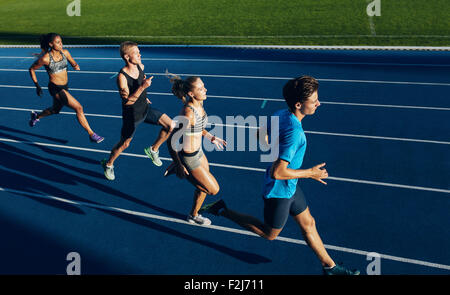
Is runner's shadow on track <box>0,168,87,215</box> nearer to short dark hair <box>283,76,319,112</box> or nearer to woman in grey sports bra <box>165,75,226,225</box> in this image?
woman in grey sports bra <box>165,75,226,225</box>

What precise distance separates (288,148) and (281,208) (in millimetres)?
725

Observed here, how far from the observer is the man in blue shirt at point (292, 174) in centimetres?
336

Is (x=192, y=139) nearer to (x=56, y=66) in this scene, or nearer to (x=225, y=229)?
(x=225, y=229)

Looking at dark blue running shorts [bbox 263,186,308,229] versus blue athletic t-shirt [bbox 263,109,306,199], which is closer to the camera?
blue athletic t-shirt [bbox 263,109,306,199]

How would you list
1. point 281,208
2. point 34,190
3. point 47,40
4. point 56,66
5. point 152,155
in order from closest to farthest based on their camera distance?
point 281,208
point 34,190
point 152,155
point 47,40
point 56,66

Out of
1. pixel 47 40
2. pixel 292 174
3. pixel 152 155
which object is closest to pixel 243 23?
pixel 47 40

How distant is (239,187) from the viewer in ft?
18.8

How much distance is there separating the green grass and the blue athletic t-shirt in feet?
32.4

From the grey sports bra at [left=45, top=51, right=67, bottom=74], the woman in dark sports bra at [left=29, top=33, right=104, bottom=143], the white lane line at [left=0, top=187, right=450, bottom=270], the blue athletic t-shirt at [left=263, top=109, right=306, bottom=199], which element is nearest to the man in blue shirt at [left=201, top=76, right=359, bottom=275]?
the blue athletic t-shirt at [left=263, top=109, right=306, bottom=199]

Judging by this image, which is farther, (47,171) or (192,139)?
(47,171)

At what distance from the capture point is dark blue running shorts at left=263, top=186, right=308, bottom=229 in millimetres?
3717

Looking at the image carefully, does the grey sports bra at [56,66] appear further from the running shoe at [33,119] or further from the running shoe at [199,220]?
the running shoe at [199,220]
